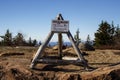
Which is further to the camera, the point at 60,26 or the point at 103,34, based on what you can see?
the point at 103,34

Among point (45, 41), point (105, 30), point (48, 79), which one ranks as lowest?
point (48, 79)

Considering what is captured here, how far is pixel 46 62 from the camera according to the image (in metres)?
10.9

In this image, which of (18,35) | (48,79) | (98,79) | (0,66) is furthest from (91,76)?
(18,35)

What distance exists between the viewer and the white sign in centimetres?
1107

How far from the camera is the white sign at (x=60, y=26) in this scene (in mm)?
11072

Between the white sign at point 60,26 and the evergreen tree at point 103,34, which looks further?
the evergreen tree at point 103,34

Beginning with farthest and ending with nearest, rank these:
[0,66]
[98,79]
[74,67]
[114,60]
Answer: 1. [114,60]
2. [74,67]
3. [0,66]
4. [98,79]

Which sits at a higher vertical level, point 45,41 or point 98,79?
point 45,41

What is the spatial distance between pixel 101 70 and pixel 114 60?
3142 mm

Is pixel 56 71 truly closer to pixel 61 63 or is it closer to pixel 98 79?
pixel 61 63

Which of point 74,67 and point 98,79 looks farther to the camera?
point 74,67

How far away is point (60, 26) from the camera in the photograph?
11.1 meters

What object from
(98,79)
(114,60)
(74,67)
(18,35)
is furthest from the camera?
(18,35)

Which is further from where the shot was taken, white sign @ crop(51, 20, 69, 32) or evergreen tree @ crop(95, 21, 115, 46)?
evergreen tree @ crop(95, 21, 115, 46)
